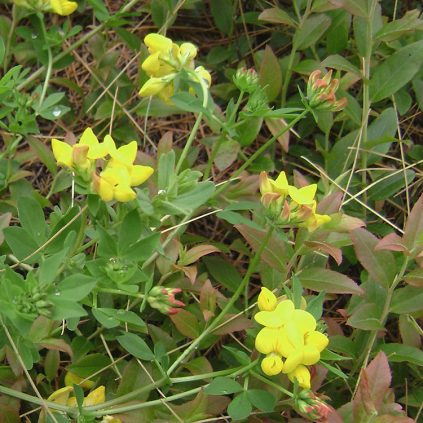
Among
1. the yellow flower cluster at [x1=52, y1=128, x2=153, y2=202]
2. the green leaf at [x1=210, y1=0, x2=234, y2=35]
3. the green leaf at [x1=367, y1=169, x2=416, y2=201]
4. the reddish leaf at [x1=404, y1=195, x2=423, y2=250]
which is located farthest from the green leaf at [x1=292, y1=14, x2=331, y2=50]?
the yellow flower cluster at [x1=52, y1=128, x2=153, y2=202]

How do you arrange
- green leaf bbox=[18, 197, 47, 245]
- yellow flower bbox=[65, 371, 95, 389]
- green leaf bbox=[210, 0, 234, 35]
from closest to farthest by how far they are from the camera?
green leaf bbox=[18, 197, 47, 245]
yellow flower bbox=[65, 371, 95, 389]
green leaf bbox=[210, 0, 234, 35]

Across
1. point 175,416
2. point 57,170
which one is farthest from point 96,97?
point 175,416

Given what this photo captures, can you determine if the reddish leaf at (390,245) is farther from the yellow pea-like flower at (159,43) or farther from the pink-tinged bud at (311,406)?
the yellow pea-like flower at (159,43)

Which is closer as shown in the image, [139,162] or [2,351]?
[2,351]

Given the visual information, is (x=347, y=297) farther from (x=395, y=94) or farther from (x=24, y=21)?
(x=24, y=21)

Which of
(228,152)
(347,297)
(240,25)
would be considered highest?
(240,25)

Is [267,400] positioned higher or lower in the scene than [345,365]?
higher

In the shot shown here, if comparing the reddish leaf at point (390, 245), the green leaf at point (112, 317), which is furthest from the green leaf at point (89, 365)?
the reddish leaf at point (390, 245)

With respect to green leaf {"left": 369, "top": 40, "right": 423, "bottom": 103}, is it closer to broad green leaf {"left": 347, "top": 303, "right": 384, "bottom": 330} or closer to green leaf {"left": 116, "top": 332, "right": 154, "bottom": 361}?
broad green leaf {"left": 347, "top": 303, "right": 384, "bottom": 330}
